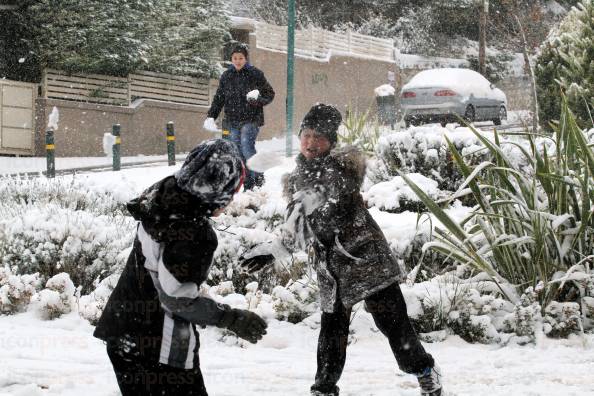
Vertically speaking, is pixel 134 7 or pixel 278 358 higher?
pixel 134 7

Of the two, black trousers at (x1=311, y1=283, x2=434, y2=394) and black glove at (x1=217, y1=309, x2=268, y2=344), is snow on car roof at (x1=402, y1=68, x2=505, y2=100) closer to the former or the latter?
black trousers at (x1=311, y1=283, x2=434, y2=394)

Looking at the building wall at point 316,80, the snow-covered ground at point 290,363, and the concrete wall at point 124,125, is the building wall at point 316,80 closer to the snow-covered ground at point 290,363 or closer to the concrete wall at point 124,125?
the concrete wall at point 124,125

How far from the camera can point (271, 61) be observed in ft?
75.3

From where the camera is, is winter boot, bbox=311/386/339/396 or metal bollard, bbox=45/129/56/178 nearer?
winter boot, bbox=311/386/339/396

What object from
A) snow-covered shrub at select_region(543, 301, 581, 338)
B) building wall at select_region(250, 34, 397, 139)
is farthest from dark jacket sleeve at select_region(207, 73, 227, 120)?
building wall at select_region(250, 34, 397, 139)

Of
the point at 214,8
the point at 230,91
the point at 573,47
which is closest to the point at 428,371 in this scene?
the point at 230,91

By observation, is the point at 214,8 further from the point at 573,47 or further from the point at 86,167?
the point at 573,47

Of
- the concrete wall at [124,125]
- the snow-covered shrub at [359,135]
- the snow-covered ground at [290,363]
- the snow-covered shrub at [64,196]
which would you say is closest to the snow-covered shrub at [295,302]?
the snow-covered ground at [290,363]

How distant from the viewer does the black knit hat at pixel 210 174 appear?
2.60 m

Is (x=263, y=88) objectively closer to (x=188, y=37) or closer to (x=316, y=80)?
(x=188, y=37)

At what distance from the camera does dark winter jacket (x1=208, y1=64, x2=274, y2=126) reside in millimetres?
9672

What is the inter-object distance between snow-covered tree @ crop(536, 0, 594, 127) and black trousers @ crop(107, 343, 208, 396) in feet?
26.3

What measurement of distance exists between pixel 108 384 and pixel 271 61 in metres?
19.6

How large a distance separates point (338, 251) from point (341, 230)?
92mm
